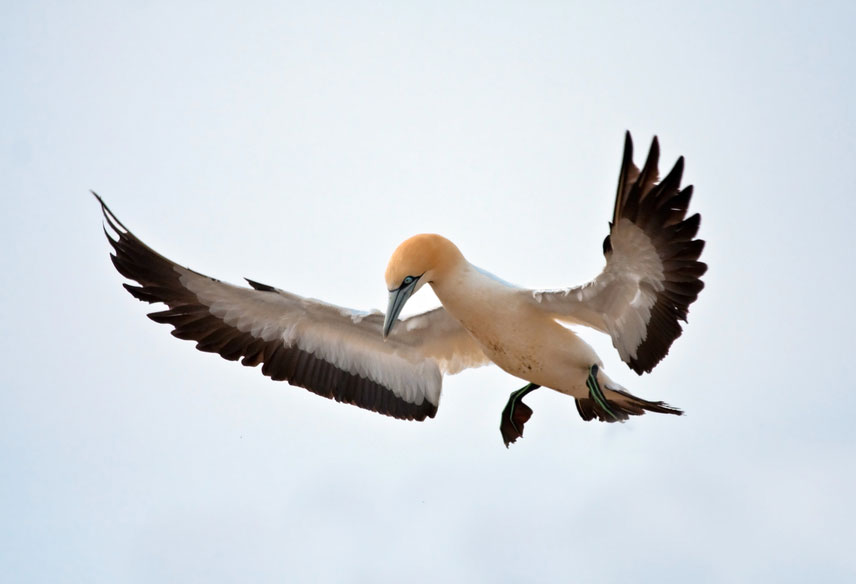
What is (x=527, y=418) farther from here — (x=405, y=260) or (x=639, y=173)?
(x=639, y=173)

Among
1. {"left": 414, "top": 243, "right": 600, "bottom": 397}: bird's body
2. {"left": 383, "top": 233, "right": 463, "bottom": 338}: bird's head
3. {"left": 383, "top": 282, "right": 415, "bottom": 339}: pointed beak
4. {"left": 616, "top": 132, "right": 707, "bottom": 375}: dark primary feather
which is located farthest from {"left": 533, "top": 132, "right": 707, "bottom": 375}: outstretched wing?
{"left": 383, "top": 282, "right": 415, "bottom": 339}: pointed beak

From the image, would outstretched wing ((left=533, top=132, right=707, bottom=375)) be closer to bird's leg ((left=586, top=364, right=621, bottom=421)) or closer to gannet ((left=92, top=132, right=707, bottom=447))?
gannet ((left=92, top=132, right=707, bottom=447))

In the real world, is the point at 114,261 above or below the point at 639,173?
A: below

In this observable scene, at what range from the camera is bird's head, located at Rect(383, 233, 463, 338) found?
372 inches

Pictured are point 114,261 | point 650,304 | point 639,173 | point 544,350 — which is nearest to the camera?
point 639,173

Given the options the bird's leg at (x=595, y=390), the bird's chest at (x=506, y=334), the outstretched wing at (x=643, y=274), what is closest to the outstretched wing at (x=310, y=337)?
the bird's chest at (x=506, y=334)

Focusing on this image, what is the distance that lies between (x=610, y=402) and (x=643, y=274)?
1622mm

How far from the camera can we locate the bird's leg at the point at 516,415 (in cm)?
1116

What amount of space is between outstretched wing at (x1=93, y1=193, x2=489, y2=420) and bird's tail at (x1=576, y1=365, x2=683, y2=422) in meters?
1.10

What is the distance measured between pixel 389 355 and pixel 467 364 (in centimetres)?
67

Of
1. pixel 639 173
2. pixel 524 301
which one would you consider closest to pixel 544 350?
pixel 524 301

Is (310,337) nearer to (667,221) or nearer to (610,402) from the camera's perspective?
(610,402)

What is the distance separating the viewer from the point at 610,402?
1028cm

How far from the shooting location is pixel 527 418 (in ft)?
36.8
